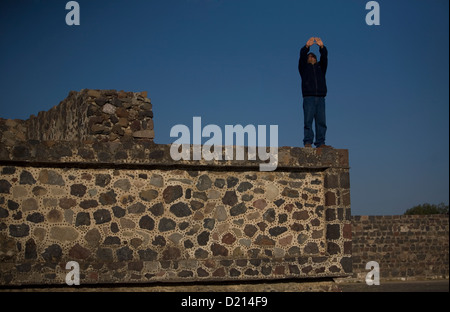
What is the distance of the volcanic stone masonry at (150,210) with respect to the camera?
848 cm

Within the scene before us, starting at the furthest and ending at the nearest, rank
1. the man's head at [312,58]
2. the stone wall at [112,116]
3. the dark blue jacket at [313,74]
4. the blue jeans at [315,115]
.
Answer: the man's head at [312,58] → the dark blue jacket at [313,74] → the blue jeans at [315,115] → the stone wall at [112,116]

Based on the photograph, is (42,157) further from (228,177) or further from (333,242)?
(333,242)

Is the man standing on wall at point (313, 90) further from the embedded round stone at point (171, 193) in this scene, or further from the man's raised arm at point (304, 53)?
the embedded round stone at point (171, 193)

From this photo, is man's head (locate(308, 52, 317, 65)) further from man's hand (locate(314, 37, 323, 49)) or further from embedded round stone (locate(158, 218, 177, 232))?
embedded round stone (locate(158, 218, 177, 232))

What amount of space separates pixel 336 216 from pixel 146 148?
9.97 ft

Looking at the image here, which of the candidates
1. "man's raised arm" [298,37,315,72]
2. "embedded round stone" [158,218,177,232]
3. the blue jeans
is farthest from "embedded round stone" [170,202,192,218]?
"man's raised arm" [298,37,315,72]

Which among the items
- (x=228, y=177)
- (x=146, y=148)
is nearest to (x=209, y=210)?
(x=228, y=177)

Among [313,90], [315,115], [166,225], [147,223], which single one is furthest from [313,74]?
[147,223]

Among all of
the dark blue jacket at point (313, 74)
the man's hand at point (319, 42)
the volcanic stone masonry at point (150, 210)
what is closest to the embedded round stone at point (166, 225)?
the volcanic stone masonry at point (150, 210)

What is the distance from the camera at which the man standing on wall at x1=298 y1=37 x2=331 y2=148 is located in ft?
33.5

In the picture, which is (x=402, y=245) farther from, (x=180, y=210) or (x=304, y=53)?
(x=180, y=210)

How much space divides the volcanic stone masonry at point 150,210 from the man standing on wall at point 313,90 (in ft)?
1.88

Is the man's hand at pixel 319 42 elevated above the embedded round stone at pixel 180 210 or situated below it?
above

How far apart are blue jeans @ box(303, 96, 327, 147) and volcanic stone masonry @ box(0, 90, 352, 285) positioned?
48 centimetres
